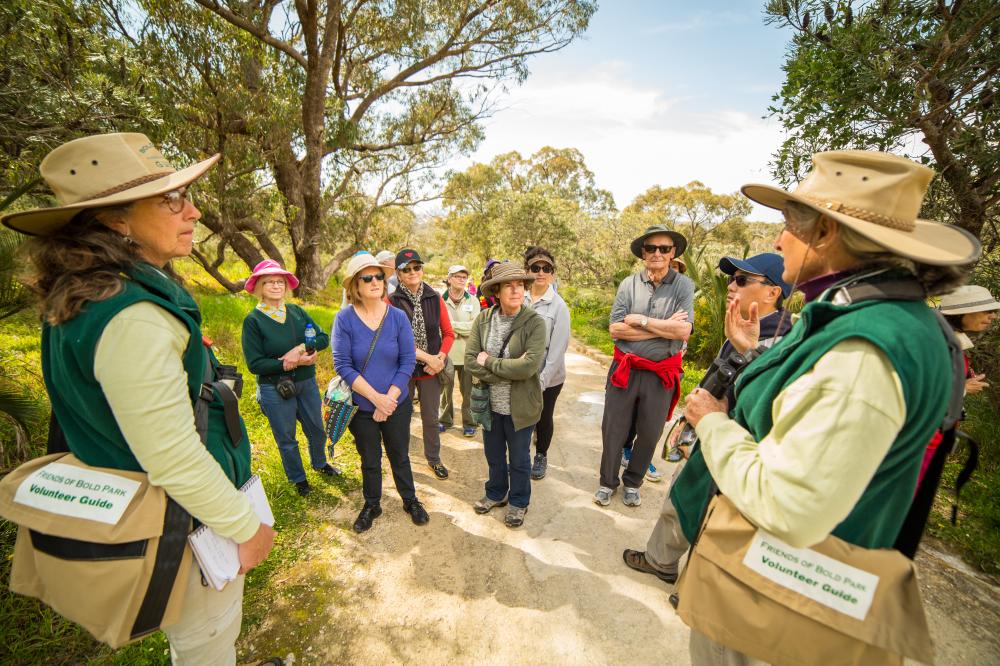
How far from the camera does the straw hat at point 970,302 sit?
262 cm

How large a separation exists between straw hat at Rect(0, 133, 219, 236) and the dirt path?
2356 millimetres

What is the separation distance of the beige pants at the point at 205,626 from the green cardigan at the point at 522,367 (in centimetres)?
192

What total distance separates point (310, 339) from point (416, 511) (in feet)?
5.74

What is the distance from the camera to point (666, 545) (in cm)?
269

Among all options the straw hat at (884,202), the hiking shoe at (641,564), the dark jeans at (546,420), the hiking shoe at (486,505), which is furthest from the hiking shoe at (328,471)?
the straw hat at (884,202)

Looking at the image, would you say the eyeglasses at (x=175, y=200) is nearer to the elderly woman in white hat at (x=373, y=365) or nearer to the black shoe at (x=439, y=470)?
the elderly woman in white hat at (x=373, y=365)

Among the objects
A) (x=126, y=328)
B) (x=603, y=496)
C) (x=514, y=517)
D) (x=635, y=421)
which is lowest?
(x=514, y=517)

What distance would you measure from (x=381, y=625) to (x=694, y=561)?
1997 millimetres

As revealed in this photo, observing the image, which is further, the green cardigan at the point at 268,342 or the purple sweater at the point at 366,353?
the green cardigan at the point at 268,342

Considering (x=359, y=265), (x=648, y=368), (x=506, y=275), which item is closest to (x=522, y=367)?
(x=506, y=275)

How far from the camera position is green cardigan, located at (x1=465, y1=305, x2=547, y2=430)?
9.96 ft

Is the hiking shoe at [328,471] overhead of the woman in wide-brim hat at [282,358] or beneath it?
beneath

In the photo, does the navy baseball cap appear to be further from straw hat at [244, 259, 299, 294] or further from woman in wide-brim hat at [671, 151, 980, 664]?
straw hat at [244, 259, 299, 294]

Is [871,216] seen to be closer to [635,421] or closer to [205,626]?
[205,626]
